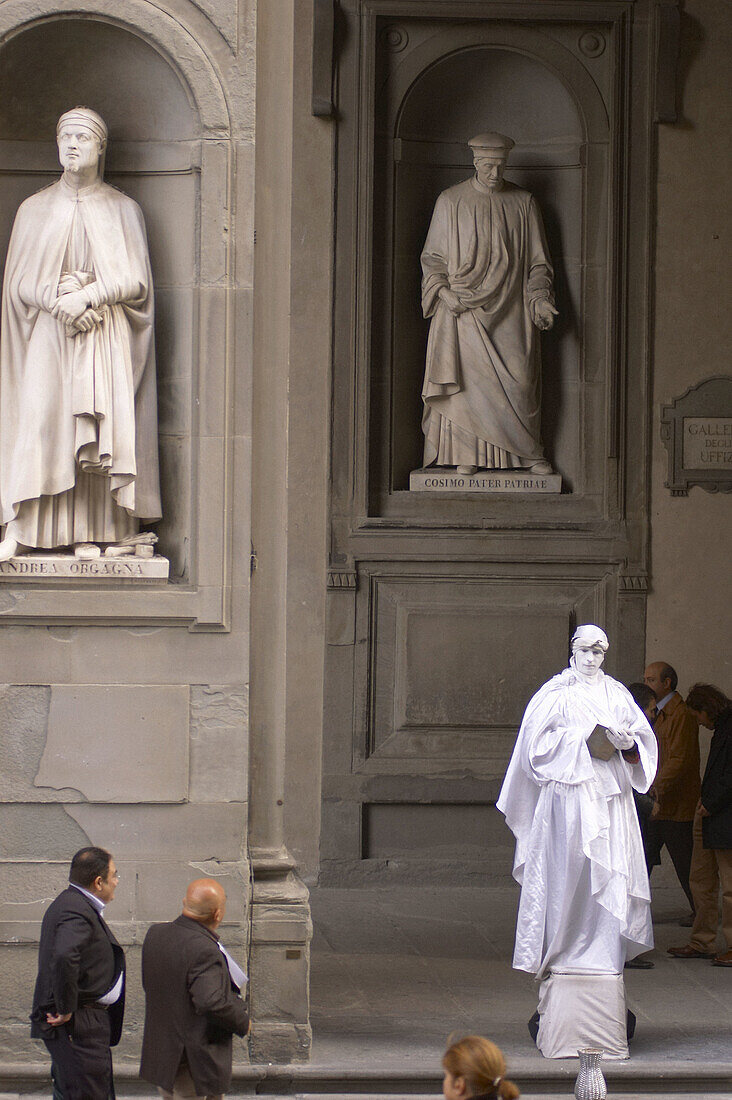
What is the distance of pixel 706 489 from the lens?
413 inches

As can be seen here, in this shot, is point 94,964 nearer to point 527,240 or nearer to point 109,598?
point 109,598

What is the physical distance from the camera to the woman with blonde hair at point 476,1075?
322cm

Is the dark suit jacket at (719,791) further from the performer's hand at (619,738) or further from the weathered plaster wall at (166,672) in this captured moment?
the weathered plaster wall at (166,672)

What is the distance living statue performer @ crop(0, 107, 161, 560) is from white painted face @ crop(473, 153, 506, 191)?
4.49 meters

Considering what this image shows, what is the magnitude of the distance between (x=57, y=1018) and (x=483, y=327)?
6.93 metres

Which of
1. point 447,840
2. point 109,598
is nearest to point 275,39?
point 109,598

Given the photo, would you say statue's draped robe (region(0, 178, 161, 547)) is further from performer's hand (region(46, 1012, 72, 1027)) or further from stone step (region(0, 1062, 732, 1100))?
performer's hand (region(46, 1012, 72, 1027))

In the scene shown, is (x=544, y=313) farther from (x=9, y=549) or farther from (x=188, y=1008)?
(x=188, y=1008)

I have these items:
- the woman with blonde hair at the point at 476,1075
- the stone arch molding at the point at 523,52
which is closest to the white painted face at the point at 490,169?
the stone arch molding at the point at 523,52

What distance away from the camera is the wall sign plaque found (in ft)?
34.3

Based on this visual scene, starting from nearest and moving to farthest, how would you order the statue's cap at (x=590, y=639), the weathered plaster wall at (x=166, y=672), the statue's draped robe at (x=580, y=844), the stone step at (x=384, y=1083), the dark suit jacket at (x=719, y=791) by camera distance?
1. the stone step at (x=384, y=1083)
2. the weathered plaster wall at (x=166, y=672)
3. the statue's draped robe at (x=580, y=844)
4. the statue's cap at (x=590, y=639)
5. the dark suit jacket at (x=719, y=791)

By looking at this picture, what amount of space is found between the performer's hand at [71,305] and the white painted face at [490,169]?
4.86 meters

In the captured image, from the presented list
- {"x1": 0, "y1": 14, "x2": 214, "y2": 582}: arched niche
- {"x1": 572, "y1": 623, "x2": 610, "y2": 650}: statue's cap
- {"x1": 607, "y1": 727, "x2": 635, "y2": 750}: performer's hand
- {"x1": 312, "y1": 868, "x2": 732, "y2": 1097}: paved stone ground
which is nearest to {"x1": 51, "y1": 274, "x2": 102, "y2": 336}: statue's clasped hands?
{"x1": 0, "y1": 14, "x2": 214, "y2": 582}: arched niche

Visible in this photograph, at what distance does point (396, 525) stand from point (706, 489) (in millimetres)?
2193
